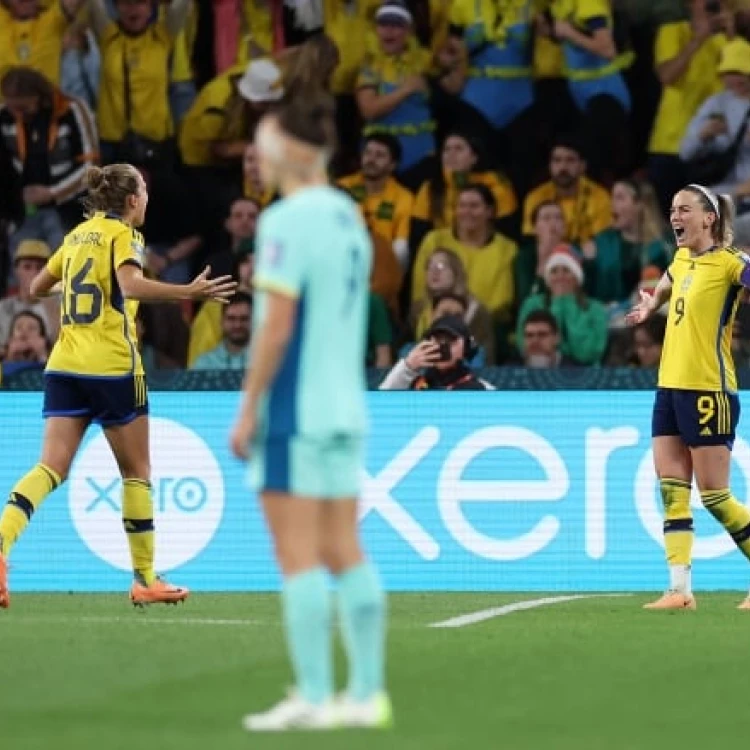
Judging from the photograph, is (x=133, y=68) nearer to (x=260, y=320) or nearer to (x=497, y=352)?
(x=497, y=352)

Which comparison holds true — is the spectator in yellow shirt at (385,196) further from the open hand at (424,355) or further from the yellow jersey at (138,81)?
the open hand at (424,355)

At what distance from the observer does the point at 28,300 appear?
17.3 meters

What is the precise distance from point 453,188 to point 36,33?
3753mm

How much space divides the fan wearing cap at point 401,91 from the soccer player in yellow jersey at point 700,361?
6090 mm

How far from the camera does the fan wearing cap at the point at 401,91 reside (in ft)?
58.6

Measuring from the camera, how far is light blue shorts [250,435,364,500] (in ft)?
21.5

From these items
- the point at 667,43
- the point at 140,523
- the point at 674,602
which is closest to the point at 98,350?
the point at 140,523

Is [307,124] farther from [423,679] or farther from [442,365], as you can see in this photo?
[442,365]

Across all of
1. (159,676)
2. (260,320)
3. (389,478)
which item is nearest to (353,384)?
(260,320)

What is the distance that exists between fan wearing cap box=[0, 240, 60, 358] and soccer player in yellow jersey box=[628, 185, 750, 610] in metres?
6.27

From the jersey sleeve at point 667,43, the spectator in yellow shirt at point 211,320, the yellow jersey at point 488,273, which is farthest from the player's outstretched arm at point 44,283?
the jersey sleeve at point 667,43

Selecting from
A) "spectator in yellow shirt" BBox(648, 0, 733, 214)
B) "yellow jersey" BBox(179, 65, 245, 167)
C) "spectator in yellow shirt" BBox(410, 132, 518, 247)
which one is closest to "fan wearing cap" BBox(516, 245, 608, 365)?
"spectator in yellow shirt" BBox(410, 132, 518, 247)

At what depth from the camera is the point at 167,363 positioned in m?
17.3

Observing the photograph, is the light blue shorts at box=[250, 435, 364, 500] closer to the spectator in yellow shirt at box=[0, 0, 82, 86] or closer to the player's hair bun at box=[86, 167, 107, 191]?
the player's hair bun at box=[86, 167, 107, 191]
